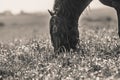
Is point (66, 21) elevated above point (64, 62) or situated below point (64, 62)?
above

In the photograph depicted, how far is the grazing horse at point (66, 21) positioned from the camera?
1127 cm

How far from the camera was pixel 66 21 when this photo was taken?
11406 mm

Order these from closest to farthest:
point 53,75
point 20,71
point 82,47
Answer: point 53,75, point 20,71, point 82,47

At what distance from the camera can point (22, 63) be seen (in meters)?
10.8

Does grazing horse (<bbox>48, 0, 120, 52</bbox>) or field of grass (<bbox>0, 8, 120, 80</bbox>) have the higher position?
grazing horse (<bbox>48, 0, 120, 52</bbox>)

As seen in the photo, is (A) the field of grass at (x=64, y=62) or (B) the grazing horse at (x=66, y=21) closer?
(A) the field of grass at (x=64, y=62)

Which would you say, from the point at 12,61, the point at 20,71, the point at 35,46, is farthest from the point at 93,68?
the point at 35,46

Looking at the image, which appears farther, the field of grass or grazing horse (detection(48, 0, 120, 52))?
grazing horse (detection(48, 0, 120, 52))

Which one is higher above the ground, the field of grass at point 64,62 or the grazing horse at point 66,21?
the grazing horse at point 66,21

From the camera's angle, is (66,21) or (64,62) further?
(66,21)

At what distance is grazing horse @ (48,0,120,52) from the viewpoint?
1127 cm

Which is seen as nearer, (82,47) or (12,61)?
(12,61)

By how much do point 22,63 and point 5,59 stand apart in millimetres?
633

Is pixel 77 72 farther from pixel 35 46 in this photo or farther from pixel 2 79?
pixel 35 46
